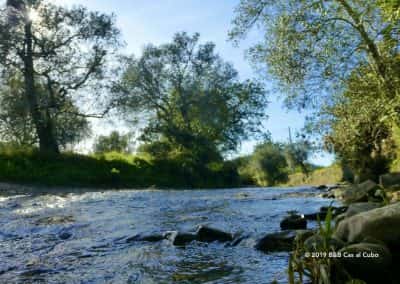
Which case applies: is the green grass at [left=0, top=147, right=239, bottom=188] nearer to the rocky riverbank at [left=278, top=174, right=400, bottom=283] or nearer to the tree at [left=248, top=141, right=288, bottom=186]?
the rocky riverbank at [left=278, top=174, right=400, bottom=283]

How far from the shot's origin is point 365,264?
3.08 metres

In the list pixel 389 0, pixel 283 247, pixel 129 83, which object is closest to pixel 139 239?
pixel 283 247

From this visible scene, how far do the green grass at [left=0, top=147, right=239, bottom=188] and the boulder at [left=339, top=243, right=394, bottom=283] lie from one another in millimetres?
17430

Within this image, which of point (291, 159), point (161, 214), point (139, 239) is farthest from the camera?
point (291, 159)

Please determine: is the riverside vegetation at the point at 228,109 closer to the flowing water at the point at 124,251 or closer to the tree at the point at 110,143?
the flowing water at the point at 124,251

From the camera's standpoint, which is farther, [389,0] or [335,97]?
[335,97]

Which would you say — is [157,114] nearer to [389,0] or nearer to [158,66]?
[158,66]

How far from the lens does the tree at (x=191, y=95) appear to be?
39.1 m

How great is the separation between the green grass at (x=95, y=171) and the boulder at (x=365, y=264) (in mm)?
17430

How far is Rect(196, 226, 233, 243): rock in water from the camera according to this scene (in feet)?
17.7

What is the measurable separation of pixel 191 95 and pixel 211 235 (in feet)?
116

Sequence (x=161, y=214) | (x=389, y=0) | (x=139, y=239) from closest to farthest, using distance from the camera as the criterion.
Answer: (x=389, y=0)
(x=139, y=239)
(x=161, y=214)

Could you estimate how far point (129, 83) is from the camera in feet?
132

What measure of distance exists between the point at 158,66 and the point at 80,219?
3584 cm
